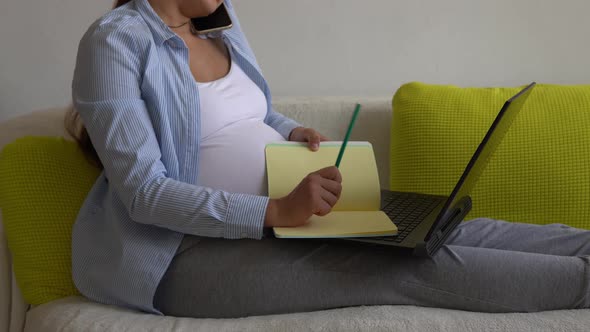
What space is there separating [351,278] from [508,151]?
26.2 inches

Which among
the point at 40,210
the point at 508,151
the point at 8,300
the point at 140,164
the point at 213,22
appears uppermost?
the point at 213,22

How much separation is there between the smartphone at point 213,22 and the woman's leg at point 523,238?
0.61 m

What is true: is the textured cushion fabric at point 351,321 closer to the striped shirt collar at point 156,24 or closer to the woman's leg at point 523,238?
the woman's leg at point 523,238

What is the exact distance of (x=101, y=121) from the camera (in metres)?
1.12

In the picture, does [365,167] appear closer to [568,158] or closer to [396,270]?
[396,270]

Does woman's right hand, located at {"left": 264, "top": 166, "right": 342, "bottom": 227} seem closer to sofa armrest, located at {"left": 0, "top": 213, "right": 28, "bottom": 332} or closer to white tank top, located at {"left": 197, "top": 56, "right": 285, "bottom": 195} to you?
white tank top, located at {"left": 197, "top": 56, "right": 285, "bottom": 195}

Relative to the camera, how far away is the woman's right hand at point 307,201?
3.54 feet

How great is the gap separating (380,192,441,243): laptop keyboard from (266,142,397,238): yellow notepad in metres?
0.03

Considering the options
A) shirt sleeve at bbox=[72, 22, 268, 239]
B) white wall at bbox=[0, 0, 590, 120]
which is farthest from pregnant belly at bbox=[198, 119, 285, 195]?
white wall at bbox=[0, 0, 590, 120]

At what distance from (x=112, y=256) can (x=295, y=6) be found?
97cm

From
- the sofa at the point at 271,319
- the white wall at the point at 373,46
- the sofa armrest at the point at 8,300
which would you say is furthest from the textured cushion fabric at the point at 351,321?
the white wall at the point at 373,46

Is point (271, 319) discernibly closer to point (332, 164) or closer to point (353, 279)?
point (353, 279)

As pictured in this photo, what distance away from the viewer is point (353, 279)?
1107 mm

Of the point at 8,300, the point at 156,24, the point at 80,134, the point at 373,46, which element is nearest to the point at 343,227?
the point at 156,24
